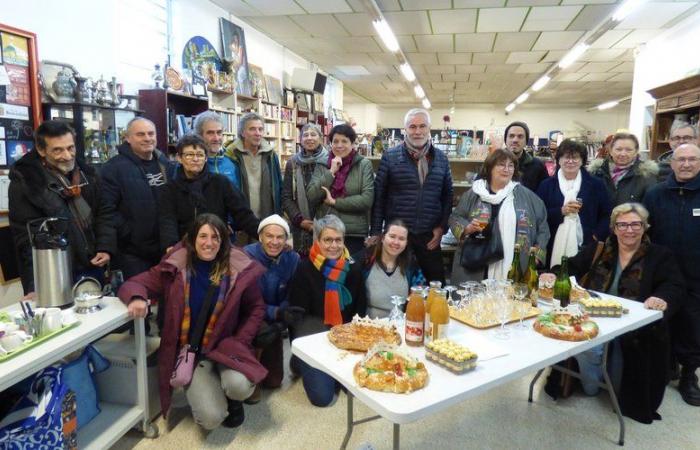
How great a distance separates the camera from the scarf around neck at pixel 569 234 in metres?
2.88

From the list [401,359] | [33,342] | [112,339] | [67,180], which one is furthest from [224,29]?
[401,359]

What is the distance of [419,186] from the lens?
2969 mm

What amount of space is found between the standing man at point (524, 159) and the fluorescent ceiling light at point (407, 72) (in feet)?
18.4

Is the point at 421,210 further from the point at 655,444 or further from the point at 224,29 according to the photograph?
the point at 224,29

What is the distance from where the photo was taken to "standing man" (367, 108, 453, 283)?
117 inches

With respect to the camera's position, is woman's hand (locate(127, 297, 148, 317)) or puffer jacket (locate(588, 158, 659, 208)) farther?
puffer jacket (locate(588, 158, 659, 208))

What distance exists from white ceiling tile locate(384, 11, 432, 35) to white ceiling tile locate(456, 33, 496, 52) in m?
0.62

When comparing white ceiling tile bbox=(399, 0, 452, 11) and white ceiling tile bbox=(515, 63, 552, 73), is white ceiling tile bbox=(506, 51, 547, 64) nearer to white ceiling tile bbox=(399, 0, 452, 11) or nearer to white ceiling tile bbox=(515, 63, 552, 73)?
white ceiling tile bbox=(515, 63, 552, 73)

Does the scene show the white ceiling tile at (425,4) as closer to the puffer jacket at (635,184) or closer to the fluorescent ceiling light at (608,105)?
the puffer jacket at (635,184)

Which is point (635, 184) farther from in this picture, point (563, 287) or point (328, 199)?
point (328, 199)

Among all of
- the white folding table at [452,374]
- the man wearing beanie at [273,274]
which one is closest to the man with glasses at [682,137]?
the white folding table at [452,374]

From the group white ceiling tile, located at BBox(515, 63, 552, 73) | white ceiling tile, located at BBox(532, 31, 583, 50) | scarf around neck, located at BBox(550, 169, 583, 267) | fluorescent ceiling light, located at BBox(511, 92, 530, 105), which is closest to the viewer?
scarf around neck, located at BBox(550, 169, 583, 267)

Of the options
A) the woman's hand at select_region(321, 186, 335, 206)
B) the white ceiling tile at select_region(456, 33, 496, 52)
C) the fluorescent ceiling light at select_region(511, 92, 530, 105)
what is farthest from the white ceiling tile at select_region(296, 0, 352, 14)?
the fluorescent ceiling light at select_region(511, 92, 530, 105)

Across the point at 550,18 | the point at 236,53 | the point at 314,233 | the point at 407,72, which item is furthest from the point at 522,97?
the point at 314,233
